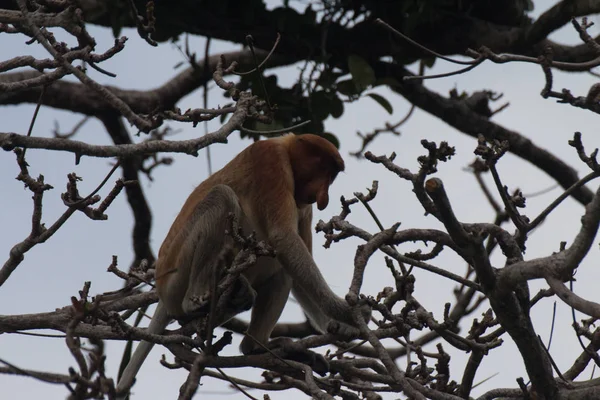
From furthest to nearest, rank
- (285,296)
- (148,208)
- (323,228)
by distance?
(148,208) → (285,296) → (323,228)

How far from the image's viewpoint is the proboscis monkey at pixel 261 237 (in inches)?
180

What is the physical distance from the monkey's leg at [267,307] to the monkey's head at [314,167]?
0.56 meters

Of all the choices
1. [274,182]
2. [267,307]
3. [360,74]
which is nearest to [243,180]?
[274,182]

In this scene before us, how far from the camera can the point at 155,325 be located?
15.6 ft

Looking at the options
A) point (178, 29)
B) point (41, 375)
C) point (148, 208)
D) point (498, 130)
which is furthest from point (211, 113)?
point (498, 130)

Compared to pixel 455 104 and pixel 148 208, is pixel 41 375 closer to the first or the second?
pixel 148 208

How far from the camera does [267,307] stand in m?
4.91

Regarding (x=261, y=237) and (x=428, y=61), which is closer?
(x=261, y=237)

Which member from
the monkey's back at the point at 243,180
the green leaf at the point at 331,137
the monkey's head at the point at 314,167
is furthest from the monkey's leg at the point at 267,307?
the green leaf at the point at 331,137

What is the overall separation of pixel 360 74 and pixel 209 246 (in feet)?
7.59

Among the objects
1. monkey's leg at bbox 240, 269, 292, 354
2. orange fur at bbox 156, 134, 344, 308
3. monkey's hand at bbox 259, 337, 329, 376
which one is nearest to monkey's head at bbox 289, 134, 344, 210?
orange fur at bbox 156, 134, 344, 308

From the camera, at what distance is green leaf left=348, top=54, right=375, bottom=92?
20.5ft

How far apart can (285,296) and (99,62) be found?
1906 millimetres

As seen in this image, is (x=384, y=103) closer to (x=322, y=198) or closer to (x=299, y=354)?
(x=322, y=198)
